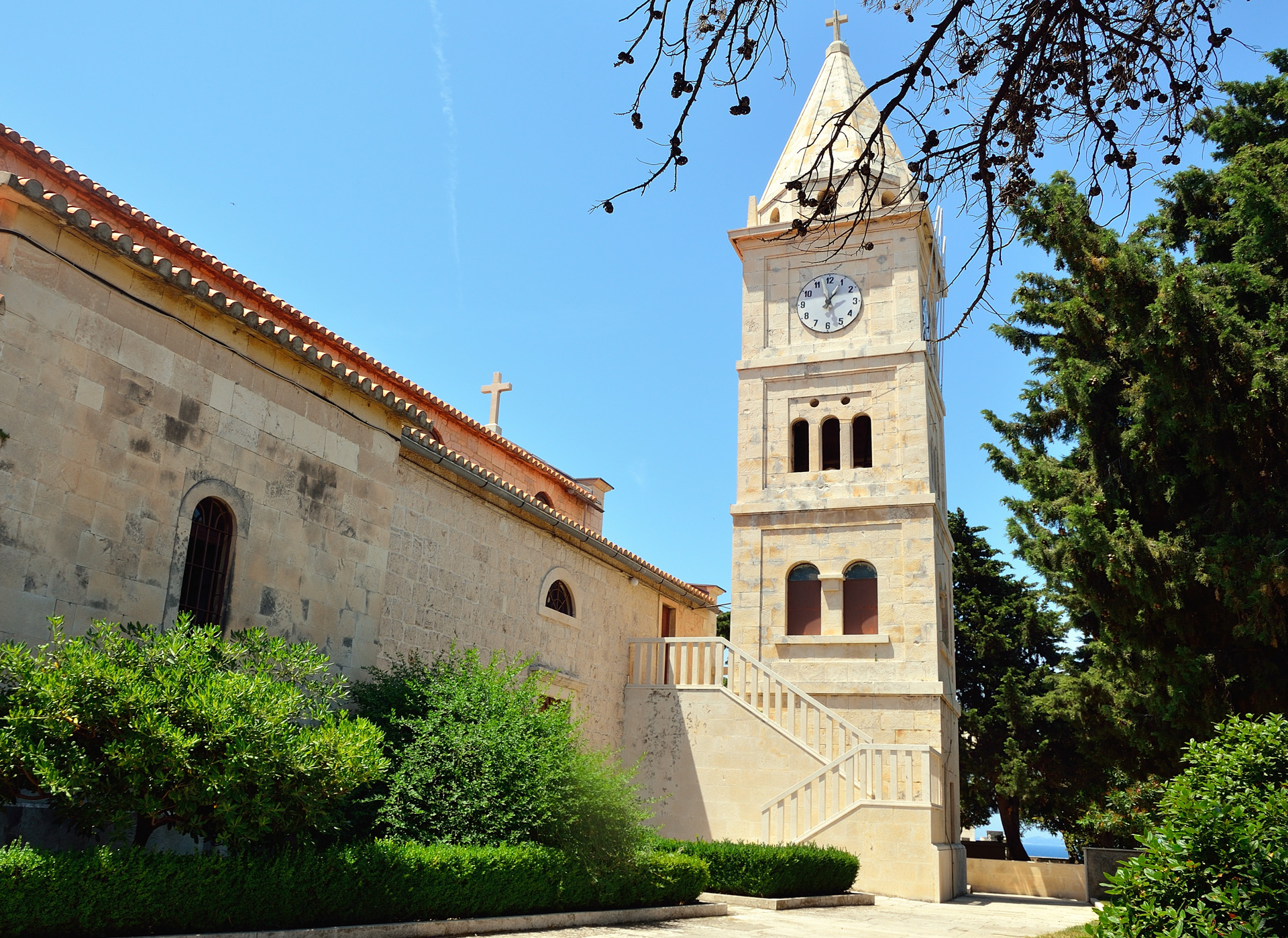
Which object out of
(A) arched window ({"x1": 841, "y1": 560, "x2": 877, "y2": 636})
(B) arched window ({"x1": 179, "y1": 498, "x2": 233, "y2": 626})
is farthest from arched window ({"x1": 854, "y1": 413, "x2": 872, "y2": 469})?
(B) arched window ({"x1": 179, "y1": 498, "x2": 233, "y2": 626})

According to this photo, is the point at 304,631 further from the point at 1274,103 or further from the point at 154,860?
the point at 1274,103

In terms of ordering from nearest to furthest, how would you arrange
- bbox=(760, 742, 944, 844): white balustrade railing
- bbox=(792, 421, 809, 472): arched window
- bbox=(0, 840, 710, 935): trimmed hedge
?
bbox=(0, 840, 710, 935): trimmed hedge
bbox=(760, 742, 944, 844): white balustrade railing
bbox=(792, 421, 809, 472): arched window

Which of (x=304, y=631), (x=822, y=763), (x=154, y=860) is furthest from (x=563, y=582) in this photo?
(x=154, y=860)

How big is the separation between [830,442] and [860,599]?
384cm

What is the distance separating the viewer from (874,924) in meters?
12.6

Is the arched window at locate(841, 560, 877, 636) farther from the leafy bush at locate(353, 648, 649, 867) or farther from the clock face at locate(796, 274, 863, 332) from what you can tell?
the leafy bush at locate(353, 648, 649, 867)

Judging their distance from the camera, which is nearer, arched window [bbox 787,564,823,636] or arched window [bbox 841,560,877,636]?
arched window [bbox 841,560,877,636]

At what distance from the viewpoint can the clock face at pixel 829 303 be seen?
2388 cm

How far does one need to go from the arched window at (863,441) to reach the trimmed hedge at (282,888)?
13.9 meters

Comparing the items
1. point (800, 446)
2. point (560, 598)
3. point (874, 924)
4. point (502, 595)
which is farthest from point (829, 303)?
point (874, 924)

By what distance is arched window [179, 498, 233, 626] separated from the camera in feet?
34.2

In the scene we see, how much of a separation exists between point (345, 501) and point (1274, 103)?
1393cm

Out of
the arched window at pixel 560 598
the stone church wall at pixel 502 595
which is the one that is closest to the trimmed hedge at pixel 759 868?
the stone church wall at pixel 502 595

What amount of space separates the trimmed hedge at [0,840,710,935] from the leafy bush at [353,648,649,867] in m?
0.35
